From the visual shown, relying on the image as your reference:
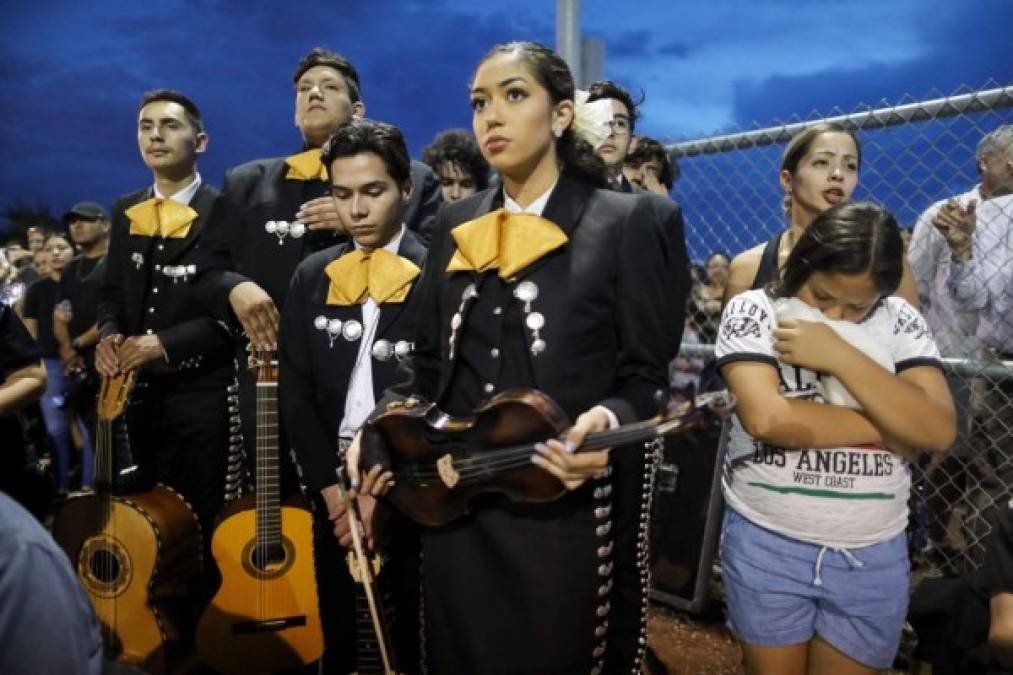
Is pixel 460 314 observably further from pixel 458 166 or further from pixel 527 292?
pixel 458 166

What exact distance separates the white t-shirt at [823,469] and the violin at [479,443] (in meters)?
0.73

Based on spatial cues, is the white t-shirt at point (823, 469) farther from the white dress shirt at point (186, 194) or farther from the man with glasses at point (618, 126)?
the white dress shirt at point (186, 194)

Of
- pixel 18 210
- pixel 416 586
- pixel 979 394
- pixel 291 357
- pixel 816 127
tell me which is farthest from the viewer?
pixel 18 210

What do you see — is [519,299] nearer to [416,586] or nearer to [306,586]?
[416,586]

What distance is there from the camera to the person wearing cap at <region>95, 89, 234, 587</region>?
3.61 meters

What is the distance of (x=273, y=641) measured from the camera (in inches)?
127

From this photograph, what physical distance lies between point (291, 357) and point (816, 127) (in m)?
2.00

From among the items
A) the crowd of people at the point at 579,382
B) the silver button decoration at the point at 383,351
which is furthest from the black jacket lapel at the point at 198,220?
the silver button decoration at the point at 383,351

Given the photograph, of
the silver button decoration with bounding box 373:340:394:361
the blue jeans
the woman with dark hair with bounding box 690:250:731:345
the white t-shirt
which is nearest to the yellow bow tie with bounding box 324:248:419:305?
the silver button decoration with bounding box 373:340:394:361

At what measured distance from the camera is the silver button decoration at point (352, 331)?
261 cm

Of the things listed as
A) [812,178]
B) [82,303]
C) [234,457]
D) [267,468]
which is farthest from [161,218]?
[82,303]

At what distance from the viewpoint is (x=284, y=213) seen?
10.6 ft

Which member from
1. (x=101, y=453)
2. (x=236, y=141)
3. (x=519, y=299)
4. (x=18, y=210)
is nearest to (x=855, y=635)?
(x=519, y=299)

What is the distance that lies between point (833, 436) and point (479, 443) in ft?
3.14
